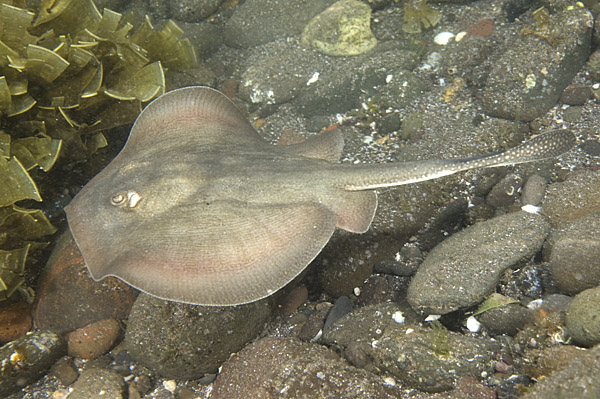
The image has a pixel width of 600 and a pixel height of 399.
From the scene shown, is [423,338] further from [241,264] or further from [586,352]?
[241,264]

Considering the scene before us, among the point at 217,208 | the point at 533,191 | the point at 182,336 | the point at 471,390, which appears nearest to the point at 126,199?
the point at 217,208

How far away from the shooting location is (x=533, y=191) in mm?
4535

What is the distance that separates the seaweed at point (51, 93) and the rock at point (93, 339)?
0.82 meters

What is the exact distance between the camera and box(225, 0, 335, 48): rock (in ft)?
24.5

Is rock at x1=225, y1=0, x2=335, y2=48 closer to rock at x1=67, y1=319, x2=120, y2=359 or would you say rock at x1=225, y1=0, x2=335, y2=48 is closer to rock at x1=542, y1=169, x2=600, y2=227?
rock at x1=542, y1=169, x2=600, y2=227

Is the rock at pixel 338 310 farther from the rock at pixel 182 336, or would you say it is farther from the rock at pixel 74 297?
the rock at pixel 74 297

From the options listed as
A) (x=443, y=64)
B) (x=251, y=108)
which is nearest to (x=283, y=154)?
(x=251, y=108)

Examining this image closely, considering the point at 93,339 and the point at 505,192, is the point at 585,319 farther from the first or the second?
the point at 93,339

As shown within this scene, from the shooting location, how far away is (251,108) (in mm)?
6504

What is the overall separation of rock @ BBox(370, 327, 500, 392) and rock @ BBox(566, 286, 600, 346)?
59 centimetres

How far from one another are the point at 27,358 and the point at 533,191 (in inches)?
230

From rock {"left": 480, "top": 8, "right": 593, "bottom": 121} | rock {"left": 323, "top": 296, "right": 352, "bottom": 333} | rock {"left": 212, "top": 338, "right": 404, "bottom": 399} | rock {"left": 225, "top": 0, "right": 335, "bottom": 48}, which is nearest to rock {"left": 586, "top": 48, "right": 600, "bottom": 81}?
rock {"left": 480, "top": 8, "right": 593, "bottom": 121}

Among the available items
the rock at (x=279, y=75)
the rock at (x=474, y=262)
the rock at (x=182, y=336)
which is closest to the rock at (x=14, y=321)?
the rock at (x=182, y=336)

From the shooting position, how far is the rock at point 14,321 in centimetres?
414
